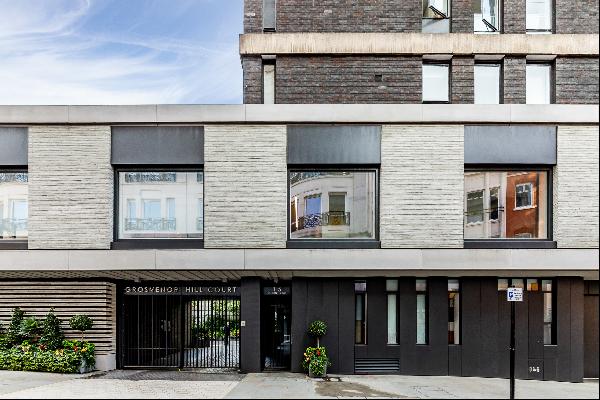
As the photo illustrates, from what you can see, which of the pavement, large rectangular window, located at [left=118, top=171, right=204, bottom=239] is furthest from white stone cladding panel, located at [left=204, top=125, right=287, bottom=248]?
the pavement

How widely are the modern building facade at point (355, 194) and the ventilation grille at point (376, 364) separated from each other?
6cm

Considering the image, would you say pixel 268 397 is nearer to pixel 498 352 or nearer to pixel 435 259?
pixel 435 259

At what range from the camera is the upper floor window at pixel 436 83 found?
50.4 feet

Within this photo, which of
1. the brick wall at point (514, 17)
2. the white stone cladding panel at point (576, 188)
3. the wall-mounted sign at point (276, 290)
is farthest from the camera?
the wall-mounted sign at point (276, 290)

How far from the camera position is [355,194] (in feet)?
47.9

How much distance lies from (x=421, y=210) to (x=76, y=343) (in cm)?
1092

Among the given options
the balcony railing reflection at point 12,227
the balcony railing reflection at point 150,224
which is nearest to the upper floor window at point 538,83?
the balcony railing reflection at point 150,224

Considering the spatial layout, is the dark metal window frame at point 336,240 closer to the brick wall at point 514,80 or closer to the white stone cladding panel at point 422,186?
the white stone cladding panel at point 422,186

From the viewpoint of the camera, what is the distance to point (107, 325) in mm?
15352

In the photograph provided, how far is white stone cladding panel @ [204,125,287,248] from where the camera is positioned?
1412 centimetres

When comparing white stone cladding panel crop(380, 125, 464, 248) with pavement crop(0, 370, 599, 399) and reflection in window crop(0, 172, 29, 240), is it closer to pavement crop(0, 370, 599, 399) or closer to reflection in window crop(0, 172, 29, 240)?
pavement crop(0, 370, 599, 399)

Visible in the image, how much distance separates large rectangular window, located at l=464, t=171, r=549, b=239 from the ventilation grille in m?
4.38

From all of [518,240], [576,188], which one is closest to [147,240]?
[518,240]

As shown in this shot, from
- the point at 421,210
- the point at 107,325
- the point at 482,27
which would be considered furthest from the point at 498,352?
the point at 107,325
